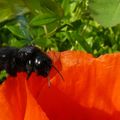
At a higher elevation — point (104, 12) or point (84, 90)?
point (104, 12)

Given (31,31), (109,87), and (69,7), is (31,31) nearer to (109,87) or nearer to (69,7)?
(69,7)

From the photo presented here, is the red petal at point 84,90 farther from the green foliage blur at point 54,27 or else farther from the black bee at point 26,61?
the green foliage blur at point 54,27

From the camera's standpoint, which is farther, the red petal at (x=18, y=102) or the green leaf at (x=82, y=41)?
the green leaf at (x=82, y=41)

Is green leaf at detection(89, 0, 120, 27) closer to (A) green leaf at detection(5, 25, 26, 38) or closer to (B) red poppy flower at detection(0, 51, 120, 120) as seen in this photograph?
(B) red poppy flower at detection(0, 51, 120, 120)

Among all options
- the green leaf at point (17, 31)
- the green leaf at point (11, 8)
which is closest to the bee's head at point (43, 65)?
the green leaf at point (11, 8)

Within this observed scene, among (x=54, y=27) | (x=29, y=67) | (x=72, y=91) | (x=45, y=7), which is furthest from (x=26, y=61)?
(x=54, y=27)

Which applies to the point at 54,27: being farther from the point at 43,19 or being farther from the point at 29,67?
the point at 29,67

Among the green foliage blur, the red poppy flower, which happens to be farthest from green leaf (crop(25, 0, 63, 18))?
the red poppy flower
